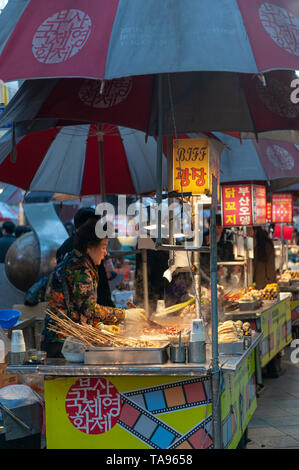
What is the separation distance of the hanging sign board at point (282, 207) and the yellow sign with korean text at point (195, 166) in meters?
7.02

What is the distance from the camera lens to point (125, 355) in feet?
11.9

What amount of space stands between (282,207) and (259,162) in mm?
3859

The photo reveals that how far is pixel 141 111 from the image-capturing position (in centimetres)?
446

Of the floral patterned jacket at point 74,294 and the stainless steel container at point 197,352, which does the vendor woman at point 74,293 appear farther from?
the stainless steel container at point 197,352

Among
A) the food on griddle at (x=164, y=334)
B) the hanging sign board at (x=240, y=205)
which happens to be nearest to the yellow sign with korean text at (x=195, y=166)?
the food on griddle at (x=164, y=334)

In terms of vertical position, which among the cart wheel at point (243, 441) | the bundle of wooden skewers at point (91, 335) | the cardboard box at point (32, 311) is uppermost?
the bundle of wooden skewers at point (91, 335)

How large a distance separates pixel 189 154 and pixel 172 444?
1.93 meters

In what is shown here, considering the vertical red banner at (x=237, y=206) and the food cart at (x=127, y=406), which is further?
the vertical red banner at (x=237, y=206)

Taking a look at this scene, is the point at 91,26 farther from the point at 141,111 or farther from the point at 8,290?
the point at 8,290

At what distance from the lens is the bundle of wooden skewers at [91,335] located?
3788mm

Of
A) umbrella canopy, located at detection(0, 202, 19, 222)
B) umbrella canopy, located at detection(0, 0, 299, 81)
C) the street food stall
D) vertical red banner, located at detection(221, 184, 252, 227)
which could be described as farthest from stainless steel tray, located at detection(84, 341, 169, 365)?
umbrella canopy, located at detection(0, 202, 19, 222)

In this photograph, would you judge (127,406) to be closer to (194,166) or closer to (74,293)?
(74,293)

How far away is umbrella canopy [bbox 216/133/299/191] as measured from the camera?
7.36 meters

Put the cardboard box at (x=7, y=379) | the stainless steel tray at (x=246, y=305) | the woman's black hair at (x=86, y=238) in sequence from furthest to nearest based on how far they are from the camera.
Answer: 1. the stainless steel tray at (x=246, y=305)
2. the cardboard box at (x=7, y=379)
3. the woman's black hair at (x=86, y=238)
